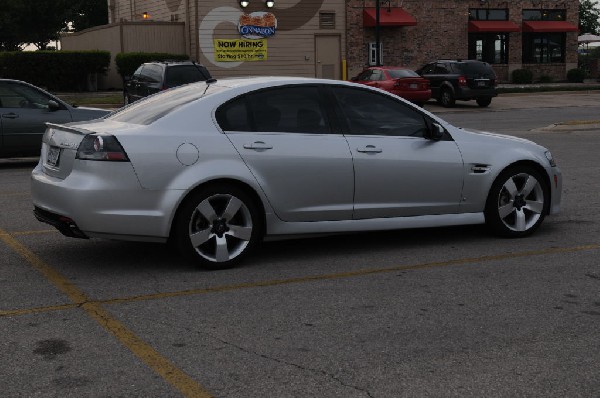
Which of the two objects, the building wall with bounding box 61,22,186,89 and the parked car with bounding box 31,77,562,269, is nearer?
the parked car with bounding box 31,77,562,269

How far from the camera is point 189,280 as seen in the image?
6473mm

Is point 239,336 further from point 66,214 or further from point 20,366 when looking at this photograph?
point 66,214

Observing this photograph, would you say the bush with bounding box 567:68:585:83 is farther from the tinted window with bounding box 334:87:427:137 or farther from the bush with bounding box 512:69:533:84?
the tinted window with bounding box 334:87:427:137

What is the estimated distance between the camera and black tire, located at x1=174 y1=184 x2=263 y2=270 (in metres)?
6.59

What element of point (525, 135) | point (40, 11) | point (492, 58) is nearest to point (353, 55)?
point (492, 58)

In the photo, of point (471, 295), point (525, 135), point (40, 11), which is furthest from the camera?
point (40, 11)

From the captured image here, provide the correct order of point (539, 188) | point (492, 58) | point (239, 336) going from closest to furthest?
1. point (239, 336)
2. point (539, 188)
3. point (492, 58)

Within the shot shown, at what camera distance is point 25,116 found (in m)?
13.5

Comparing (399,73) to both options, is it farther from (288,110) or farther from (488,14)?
(288,110)

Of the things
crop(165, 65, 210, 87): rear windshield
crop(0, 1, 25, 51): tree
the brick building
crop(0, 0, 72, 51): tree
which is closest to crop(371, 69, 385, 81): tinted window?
the brick building

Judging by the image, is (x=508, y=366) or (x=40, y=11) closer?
(x=508, y=366)

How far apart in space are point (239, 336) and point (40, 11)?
6177 cm

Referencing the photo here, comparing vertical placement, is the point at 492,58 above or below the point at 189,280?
above

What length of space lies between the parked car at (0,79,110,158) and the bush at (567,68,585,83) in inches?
1529
